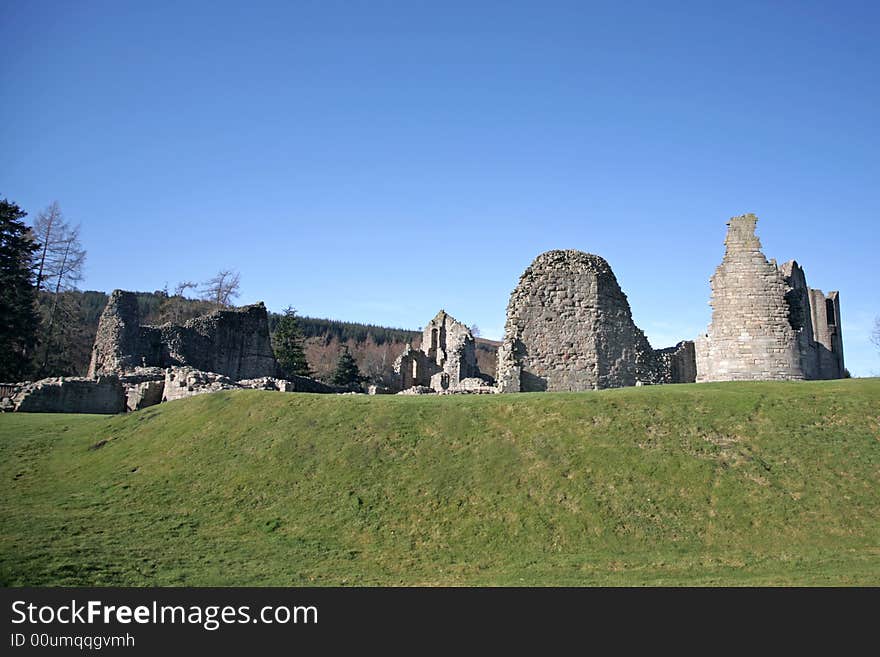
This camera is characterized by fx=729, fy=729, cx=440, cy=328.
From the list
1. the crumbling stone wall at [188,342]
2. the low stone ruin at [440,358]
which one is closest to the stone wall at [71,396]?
the crumbling stone wall at [188,342]

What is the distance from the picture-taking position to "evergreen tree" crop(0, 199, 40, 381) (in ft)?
141

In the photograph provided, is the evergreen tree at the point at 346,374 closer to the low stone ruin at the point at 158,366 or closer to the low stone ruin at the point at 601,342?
the low stone ruin at the point at 158,366

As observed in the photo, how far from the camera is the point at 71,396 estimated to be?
29938 millimetres

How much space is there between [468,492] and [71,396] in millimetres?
21109

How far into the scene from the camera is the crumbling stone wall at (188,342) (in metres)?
37.9

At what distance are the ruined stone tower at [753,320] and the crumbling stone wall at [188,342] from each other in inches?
1067

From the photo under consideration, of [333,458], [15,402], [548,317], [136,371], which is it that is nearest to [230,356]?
[136,371]

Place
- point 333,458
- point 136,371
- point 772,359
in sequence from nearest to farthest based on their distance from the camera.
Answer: point 333,458 → point 772,359 → point 136,371

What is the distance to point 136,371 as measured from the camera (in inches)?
1372

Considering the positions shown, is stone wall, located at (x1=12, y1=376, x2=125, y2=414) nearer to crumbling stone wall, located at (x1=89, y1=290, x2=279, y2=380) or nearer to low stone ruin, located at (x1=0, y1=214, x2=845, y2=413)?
low stone ruin, located at (x1=0, y1=214, x2=845, y2=413)

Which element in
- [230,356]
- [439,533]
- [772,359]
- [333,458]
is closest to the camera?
[439,533]

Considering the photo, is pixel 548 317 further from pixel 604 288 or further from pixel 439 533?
pixel 439 533

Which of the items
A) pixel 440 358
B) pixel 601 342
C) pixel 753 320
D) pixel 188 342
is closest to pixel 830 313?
pixel 753 320
